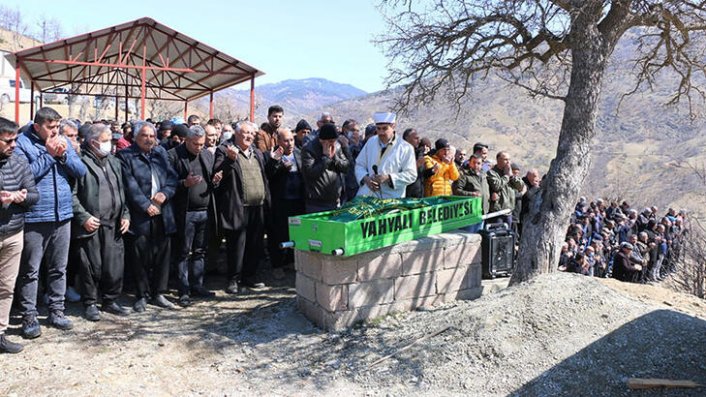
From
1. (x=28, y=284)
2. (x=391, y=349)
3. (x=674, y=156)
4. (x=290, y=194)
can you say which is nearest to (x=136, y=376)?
(x=28, y=284)

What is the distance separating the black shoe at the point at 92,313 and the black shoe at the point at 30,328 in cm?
60

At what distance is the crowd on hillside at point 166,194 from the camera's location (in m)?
5.20

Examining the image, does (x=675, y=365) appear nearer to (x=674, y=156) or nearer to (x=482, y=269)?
(x=482, y=269)

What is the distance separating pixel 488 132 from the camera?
207 ft

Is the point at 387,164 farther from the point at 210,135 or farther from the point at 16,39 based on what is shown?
the point at 16,39

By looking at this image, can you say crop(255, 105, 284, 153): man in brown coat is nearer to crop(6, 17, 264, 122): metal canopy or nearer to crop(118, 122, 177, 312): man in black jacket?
crop(118, 122, 177, 312): man in black jacket

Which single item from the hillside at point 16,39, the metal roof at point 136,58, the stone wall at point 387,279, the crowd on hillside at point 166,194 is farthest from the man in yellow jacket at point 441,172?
the hillside at point 16,39

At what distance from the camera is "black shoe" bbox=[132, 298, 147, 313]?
6273mm

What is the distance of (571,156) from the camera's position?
6.45 metres

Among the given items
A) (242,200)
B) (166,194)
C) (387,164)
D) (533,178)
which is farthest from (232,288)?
(533,178)

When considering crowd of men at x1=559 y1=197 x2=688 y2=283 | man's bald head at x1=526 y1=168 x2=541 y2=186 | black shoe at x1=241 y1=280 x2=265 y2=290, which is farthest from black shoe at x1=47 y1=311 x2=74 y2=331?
crowd of men at x1=559 y1=197 x2=688 y2=283

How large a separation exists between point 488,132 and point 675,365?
60.0 metres

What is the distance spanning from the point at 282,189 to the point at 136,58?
45.6 feet

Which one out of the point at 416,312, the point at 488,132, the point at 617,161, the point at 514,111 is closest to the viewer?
the point at 416,312
